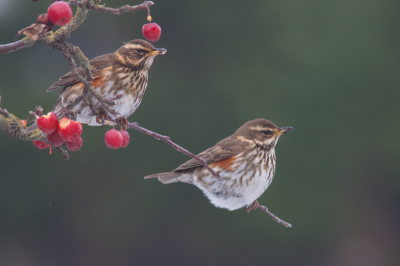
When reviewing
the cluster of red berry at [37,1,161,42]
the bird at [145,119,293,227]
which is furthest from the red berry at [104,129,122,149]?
the bird at [145,119,293,227]

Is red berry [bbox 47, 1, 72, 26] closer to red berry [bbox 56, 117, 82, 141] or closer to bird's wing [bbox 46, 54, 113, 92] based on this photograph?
red berry [bbox 56, 117, 82, 141]

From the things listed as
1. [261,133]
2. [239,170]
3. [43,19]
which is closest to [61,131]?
[43,19]

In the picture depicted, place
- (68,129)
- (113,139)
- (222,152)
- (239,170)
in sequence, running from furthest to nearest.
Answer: (222,152)
(239,170)
(113,139)
(68,129)

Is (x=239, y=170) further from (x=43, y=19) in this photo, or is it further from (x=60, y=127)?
(x=43, y=19)

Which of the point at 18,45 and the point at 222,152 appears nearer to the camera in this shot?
the point at 18,45

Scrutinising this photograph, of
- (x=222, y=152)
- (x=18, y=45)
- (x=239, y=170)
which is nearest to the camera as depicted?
(x=18, y=45)

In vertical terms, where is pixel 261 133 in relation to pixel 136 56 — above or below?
below

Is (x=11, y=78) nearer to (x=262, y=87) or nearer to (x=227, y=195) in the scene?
(x=262, y=87)

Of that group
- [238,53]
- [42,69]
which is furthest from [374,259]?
[42,69]
